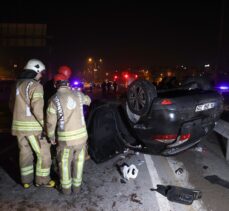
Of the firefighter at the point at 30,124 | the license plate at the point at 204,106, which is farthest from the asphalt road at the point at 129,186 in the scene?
the license plate at the point at 204,106

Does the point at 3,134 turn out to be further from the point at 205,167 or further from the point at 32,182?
the point at 205,167

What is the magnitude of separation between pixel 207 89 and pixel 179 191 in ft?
8.40

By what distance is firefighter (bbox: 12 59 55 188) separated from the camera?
4.36 metres

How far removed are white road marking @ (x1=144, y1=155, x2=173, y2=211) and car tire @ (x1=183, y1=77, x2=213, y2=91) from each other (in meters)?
1.82

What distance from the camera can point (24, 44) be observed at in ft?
98.7

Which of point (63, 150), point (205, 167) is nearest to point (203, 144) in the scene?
point (205, 167)

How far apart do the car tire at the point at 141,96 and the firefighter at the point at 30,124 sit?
1576mm

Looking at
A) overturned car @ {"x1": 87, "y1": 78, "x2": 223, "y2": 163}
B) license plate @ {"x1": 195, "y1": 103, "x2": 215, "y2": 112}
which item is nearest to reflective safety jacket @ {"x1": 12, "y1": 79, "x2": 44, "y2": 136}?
overturned car @ {"x1": 87, "y1": 78, "x2": 223, "y2": 163}

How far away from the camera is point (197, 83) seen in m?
6.11

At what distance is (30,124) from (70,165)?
3.04 ft

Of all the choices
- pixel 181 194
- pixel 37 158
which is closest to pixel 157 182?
pixel 181 194

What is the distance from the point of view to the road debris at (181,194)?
13.4ft

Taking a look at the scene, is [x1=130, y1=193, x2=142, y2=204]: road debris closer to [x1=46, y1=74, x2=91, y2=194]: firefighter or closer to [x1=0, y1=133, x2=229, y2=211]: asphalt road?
[x1=0, y1=133, x2=229, y2=211]: asphalt road

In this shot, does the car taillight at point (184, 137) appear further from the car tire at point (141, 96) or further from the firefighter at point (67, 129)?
the firefighter at point (67, 129)
